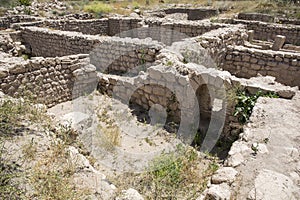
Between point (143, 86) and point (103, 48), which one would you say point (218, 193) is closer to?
point (143, 86)

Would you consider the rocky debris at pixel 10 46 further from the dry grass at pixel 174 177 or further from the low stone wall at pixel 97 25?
the dry grass at pixel 174 177

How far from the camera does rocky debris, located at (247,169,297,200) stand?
3.14 m

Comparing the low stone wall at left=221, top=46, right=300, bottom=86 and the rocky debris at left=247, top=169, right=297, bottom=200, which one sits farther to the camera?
the low stone wall at left=221, top=46, right=300, bottom=86

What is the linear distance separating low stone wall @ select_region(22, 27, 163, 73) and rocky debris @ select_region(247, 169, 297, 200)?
5.22m

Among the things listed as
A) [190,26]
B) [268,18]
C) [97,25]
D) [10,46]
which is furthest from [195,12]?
[10,46]

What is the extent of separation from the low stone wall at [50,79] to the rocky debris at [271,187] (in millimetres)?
5318

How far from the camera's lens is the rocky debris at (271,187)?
3.14 m

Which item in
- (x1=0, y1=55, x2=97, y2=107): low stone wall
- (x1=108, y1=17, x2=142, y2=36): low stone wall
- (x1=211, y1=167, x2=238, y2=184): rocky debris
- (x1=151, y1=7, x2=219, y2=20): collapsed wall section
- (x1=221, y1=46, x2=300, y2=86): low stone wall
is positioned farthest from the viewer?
(x1=151, y1=7, x2=219, y2=20): collapsed wall section

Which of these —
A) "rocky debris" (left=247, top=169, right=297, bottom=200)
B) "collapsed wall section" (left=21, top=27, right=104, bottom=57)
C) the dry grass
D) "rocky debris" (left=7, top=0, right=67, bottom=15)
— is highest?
"rocky debris" (left=7, top=0, right=67, bottom=15)

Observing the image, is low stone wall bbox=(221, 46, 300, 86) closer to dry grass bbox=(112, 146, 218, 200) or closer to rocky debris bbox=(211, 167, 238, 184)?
dry grass bbox=(112, 146, 218, 200)

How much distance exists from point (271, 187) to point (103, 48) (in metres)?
A: 7.38

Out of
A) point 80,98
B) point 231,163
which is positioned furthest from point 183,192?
point 80,98

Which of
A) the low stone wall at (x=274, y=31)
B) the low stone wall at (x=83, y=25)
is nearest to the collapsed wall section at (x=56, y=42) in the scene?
the low stone wall at (x=83, y=25)

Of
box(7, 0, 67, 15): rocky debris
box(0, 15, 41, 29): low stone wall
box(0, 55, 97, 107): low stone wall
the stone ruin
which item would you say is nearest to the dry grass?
the stone ruin
